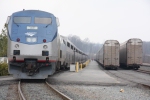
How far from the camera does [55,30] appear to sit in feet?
42.4

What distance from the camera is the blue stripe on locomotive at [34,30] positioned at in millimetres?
12219

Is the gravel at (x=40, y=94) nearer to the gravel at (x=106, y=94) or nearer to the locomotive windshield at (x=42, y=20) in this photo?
the gravel at (x=106, y=94)

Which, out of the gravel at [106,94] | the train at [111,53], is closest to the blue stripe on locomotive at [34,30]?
the gravel at [106,94]

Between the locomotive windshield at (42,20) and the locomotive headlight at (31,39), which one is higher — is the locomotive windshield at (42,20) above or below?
above

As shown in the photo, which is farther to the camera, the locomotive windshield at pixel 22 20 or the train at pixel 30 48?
the locomotive windshield at pixel 22 20

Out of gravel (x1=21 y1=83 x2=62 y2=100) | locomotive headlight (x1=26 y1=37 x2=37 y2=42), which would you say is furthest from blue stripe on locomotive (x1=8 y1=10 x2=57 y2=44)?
gravel (x1=21 y1=83 x2=62 y2=100)

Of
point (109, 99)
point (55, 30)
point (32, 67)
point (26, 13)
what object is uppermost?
point (26, 13)

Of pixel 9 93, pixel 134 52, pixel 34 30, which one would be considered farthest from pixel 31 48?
pixel 134 52

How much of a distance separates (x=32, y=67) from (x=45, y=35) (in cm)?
192

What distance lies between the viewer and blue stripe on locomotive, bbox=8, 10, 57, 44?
12.2m

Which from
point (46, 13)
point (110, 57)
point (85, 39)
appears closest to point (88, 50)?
point (85, 39)

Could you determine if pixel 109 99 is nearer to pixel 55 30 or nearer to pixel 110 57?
pixel 55 30

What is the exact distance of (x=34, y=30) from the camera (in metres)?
12.5

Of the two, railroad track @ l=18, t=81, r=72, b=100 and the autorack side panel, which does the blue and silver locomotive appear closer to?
railroad track @ l=18, t=81, r=72, b=100
